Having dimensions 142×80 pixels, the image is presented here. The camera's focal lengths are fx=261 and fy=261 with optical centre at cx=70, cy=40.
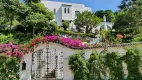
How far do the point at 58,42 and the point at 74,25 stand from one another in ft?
107

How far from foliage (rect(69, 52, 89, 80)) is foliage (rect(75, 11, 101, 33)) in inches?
1169

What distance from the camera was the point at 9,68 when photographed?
14.0 meters

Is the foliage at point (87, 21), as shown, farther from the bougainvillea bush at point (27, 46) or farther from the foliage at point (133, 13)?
the bougainvillea bush at point (27, 46)

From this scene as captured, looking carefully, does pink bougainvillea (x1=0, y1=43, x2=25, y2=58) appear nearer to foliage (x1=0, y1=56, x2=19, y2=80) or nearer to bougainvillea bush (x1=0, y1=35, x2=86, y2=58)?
bougainvillea bush (x1=0, y1=35, x2=86, y2=58)

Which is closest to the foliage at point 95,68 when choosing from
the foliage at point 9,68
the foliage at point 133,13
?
the foliage at point 9,68

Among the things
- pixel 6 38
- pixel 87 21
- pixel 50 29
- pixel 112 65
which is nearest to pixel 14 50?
pixel 112 65

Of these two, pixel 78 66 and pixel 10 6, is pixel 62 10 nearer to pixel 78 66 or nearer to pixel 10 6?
pixel 10 6

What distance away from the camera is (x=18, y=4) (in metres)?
32.7

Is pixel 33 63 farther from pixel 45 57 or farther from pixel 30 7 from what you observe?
pixel 30 7

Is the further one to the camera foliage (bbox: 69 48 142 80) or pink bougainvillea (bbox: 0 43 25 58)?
pink bougainvillea (bbox: 0 43 25 58)

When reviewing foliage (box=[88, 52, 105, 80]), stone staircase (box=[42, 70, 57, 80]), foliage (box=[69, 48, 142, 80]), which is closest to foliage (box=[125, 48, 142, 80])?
foliage (box=[69, 48, 142, 80])

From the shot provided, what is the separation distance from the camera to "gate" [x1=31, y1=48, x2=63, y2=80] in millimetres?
15961

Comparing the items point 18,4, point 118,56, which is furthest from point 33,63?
point 18,4

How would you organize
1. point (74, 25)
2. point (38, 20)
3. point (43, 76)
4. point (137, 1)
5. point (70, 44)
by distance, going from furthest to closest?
point (74, 25) < point (38, 20) < point (137, 1) < point (43, 76) < point (70, 44)
